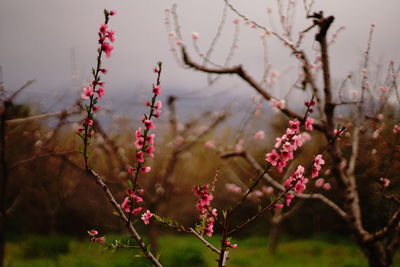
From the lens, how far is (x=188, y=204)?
8.33 m

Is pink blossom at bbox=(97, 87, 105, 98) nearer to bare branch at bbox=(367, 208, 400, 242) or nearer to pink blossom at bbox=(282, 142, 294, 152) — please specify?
pink blossom at bbox=(282, 142, 294, 152)

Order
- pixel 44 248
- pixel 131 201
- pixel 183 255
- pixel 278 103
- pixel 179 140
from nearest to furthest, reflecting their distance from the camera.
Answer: pixel 131 201 → pixel 278 103 → pixel 183 255 → pixel 179 140 → pixel 44 248

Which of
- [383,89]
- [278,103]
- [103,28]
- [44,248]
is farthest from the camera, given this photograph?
[44,248]

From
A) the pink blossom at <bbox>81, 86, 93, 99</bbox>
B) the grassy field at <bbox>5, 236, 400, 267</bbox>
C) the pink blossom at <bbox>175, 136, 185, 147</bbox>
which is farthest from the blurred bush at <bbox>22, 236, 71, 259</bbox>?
the pink blossom at <bbox>81, 86, 93, 99</bbox>

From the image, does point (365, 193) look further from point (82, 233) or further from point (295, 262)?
point (82, 233)

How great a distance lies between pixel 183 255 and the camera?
4.52 metres

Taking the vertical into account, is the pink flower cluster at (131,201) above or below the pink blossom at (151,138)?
below

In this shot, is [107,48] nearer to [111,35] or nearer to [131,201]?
Result: [111,35]

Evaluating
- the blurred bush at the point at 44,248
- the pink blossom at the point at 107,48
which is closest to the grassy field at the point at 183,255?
the blurred bush at the point at 44,248

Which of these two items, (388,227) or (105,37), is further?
(388,227)

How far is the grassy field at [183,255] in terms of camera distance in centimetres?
461

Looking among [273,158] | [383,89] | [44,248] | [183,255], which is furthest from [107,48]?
[44,248]

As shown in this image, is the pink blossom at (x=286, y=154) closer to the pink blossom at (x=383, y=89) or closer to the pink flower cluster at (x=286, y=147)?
the pink flower cluster at (x=286, y=147)

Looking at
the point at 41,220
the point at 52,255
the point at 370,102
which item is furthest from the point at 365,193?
the point at 41,220
